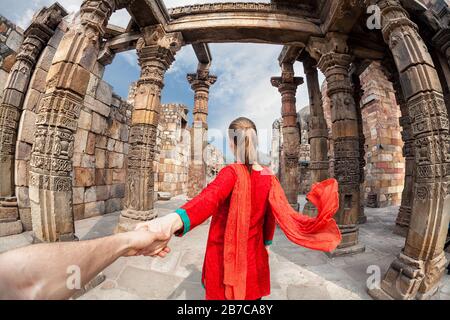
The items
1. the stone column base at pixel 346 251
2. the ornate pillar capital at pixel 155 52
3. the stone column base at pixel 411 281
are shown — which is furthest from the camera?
the ornate pillar capital at pixel 155 52

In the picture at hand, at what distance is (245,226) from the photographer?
4.01 ft

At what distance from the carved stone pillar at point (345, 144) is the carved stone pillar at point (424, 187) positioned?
1.17 metres

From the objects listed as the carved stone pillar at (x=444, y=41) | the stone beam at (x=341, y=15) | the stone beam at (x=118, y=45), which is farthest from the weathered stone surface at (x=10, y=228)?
the carved stone pillar at (x=444, y=41)

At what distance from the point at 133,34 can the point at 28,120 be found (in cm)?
300

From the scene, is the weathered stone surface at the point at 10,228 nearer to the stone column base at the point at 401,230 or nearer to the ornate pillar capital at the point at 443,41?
the stone column base at the point at 401,230

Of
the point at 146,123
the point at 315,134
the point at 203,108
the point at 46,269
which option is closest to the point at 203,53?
the point at 203,108

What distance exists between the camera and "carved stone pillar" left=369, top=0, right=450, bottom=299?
2.09 m

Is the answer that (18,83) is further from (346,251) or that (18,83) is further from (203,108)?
(346,251)

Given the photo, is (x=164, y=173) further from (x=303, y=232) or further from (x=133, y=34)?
(x=303, y=232)

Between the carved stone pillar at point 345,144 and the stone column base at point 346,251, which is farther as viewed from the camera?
the carved stone pillar at point 345,144

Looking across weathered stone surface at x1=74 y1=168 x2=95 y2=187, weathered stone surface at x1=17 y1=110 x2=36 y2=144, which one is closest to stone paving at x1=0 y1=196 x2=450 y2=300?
weathered stone surface at x1=74 y1=168 x2=95 y2=187

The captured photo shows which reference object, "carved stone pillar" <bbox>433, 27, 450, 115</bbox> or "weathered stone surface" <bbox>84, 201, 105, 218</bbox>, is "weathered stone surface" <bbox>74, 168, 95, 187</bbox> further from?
"carved stone pillar" <bbox>433, 27, 450, 115</bbox>

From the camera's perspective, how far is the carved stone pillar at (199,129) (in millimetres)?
6426

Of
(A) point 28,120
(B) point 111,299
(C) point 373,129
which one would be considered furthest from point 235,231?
(C) point 373,129
